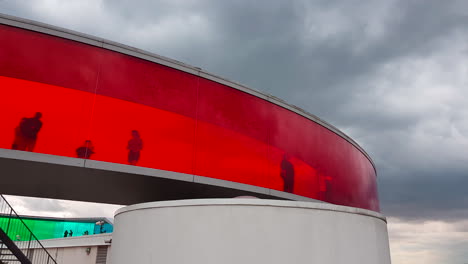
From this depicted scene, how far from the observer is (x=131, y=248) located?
887 cm

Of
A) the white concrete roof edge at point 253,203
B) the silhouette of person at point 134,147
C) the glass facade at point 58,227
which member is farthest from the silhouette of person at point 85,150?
the glass facade at point 58,227

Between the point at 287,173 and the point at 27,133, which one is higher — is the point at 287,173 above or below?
above

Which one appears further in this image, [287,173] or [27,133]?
[287,173]

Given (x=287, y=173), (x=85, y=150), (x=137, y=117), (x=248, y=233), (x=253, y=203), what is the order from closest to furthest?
(x=248, y=233) → (x=253, y=203) → (x=85, y=150) → (x=137, y=117) → (x=287, y=173)

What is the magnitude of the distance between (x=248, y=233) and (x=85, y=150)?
21.0ft

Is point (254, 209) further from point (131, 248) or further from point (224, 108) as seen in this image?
point (224, 108)

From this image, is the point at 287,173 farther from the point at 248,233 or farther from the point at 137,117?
the point at 248,233

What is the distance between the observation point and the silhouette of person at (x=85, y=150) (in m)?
11.8

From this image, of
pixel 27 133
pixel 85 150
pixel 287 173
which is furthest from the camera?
pixel 287 173

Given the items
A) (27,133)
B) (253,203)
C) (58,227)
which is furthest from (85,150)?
(58,227)

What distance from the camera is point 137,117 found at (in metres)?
13.0

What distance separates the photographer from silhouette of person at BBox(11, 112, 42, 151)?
11.2 meters

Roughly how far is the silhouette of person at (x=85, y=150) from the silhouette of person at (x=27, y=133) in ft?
4.07

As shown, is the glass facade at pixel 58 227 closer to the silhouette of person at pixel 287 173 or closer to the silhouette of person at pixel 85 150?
the silhouette of person at pixel 287 173
